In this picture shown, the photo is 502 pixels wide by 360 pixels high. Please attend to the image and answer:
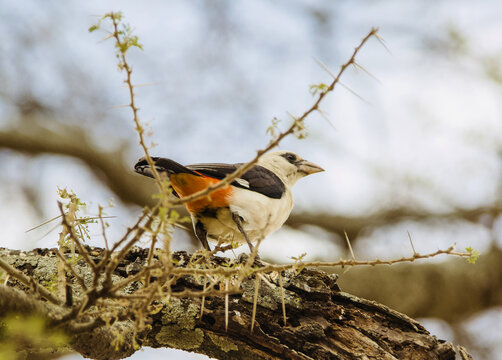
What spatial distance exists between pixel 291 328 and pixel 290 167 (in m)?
1.83

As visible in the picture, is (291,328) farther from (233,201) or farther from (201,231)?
(201,231)

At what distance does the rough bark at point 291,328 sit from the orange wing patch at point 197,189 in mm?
641

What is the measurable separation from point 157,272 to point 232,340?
886mm

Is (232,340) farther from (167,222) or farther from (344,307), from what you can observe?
(167,222)

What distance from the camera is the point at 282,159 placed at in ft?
13.7

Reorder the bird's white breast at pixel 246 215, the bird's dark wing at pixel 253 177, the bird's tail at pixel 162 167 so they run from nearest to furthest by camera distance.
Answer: the bird's tail at pixel 162 167, the bird's dark wing at pixel 253 177, the bird's white breast at pixel 246 215

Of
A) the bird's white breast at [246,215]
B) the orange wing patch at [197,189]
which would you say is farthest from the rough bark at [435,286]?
the orange wing patch at [197,189]

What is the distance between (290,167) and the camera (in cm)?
412

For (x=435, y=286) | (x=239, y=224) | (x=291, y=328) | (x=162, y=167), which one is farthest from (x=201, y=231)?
(x=435, y=286)

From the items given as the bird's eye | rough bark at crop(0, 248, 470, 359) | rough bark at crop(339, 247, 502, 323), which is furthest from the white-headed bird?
rough bark at crop(339, 247, 502, 323)

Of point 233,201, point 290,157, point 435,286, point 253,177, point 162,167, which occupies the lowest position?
point 162,167

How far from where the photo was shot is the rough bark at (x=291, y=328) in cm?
241

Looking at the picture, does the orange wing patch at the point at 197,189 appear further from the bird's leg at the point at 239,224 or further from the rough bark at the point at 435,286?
the rough bark at the point at 435,286

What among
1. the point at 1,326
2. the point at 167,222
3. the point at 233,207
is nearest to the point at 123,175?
the point at 233,207
